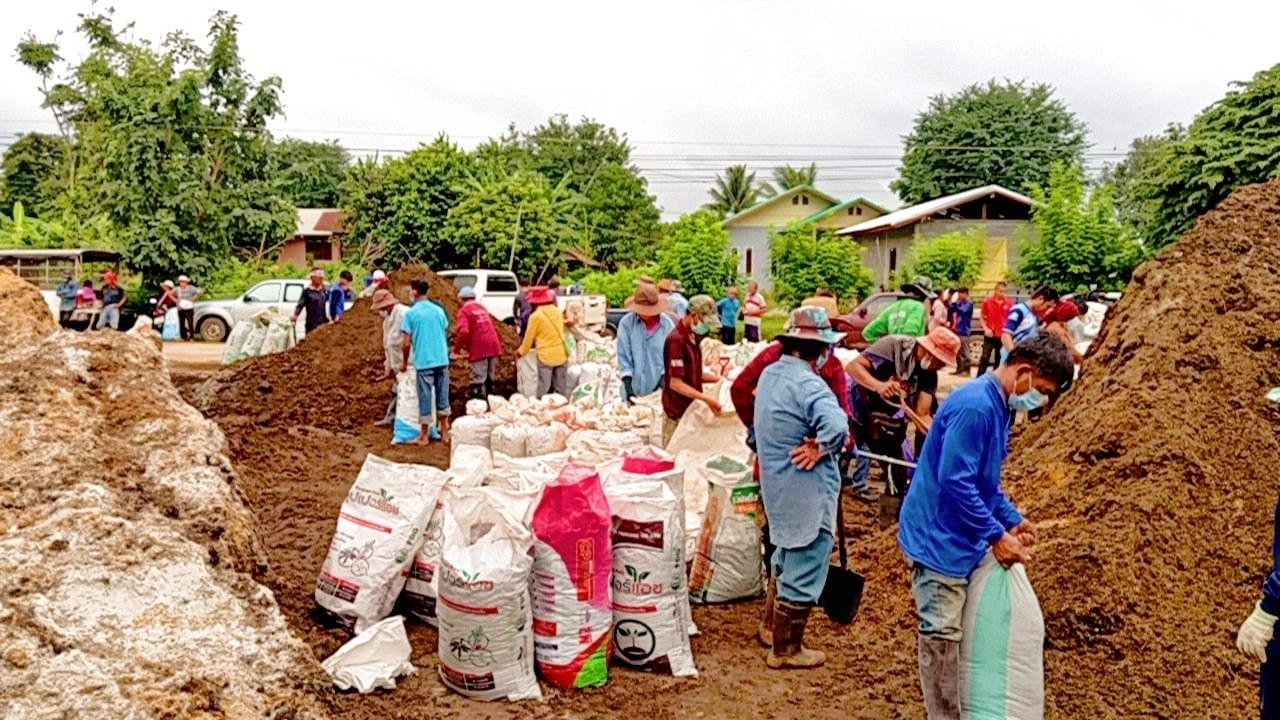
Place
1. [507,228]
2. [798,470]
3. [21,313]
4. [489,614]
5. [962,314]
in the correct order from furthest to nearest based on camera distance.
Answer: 1. [507,228]
2. [962,314]
3. [21,313]
4. [798,470]
5. [489,614]

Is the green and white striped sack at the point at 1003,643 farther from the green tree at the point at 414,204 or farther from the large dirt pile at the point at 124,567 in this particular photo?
the green tree at the point at 414,204

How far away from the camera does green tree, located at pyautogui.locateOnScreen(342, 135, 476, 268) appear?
108ft

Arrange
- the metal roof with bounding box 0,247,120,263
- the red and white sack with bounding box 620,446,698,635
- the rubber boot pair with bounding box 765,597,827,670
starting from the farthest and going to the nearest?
the metal roof with bounding box 0,247,120,263 < the red and white sack with bounding box 620,446,698,635 < the rubber boot pair with bounding box 765,597,827,670

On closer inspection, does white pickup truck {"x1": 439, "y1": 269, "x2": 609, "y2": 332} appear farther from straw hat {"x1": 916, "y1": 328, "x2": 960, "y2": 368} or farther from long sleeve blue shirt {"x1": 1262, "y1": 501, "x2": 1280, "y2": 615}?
long sleeve blue shirt {"x1": 1262, "y1": 501, "x2": 1280, "y2": 615}

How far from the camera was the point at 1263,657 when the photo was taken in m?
3.21

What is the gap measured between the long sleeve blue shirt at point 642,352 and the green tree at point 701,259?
18.0 metres

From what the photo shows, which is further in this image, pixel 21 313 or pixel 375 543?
pixel 21 313

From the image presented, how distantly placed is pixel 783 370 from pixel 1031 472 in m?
2.06

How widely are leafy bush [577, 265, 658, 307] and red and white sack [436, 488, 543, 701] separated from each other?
23603mm

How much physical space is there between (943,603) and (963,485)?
1.44 ft

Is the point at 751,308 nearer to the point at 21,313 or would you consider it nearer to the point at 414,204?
the point at 21,313

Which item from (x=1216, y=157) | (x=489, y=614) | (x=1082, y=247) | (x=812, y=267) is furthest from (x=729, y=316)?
(x=489, y=614)

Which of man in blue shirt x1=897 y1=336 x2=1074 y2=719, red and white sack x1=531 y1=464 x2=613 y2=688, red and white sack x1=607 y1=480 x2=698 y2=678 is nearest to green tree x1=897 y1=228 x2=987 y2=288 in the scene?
red and white sack x1=607 y1=480 x2=698 y2=678

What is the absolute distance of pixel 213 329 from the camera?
2294 cm
